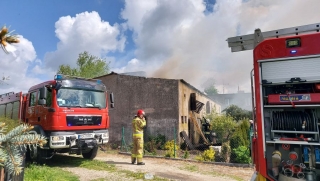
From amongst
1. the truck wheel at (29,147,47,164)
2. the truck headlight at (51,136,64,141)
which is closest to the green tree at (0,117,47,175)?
the truck headlight at (51,136,64,141)

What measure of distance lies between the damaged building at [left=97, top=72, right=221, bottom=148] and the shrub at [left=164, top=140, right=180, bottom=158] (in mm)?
845

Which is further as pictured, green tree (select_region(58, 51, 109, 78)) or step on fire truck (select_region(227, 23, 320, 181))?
green tree (select_region(58, 51, 109, 78))

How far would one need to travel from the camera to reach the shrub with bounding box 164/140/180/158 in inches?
417

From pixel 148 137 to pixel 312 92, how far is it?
37.7 feet

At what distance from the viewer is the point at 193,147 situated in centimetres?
1376

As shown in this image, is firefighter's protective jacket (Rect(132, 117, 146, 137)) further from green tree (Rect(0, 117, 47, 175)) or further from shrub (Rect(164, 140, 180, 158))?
green tree (Rect(0, 117, 47, 175))

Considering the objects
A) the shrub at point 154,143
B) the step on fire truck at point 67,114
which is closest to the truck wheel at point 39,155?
the step on fire truck at point 67,114

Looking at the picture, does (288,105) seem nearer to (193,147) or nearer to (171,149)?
(171,149)

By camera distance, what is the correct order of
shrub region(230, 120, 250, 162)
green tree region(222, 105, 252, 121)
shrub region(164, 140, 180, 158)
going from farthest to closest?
green tree region(222, 105, 252, 121), shrub region(230, 120, 250, 162), shrub region(164, 140, 180, 158)

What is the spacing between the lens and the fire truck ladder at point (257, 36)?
3521mm

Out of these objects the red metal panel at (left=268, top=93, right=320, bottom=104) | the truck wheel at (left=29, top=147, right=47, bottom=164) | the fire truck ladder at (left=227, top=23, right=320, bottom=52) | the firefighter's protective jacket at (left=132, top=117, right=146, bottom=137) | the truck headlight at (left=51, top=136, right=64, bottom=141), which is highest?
the fire truck ladder at (left=227, top=23, right=320, bottom=52)

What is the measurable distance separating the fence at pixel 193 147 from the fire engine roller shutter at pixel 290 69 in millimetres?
6488

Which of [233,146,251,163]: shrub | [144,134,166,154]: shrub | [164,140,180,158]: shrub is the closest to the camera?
[233,146,251,163]: shrub

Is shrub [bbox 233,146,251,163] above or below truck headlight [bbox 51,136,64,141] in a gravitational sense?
below
